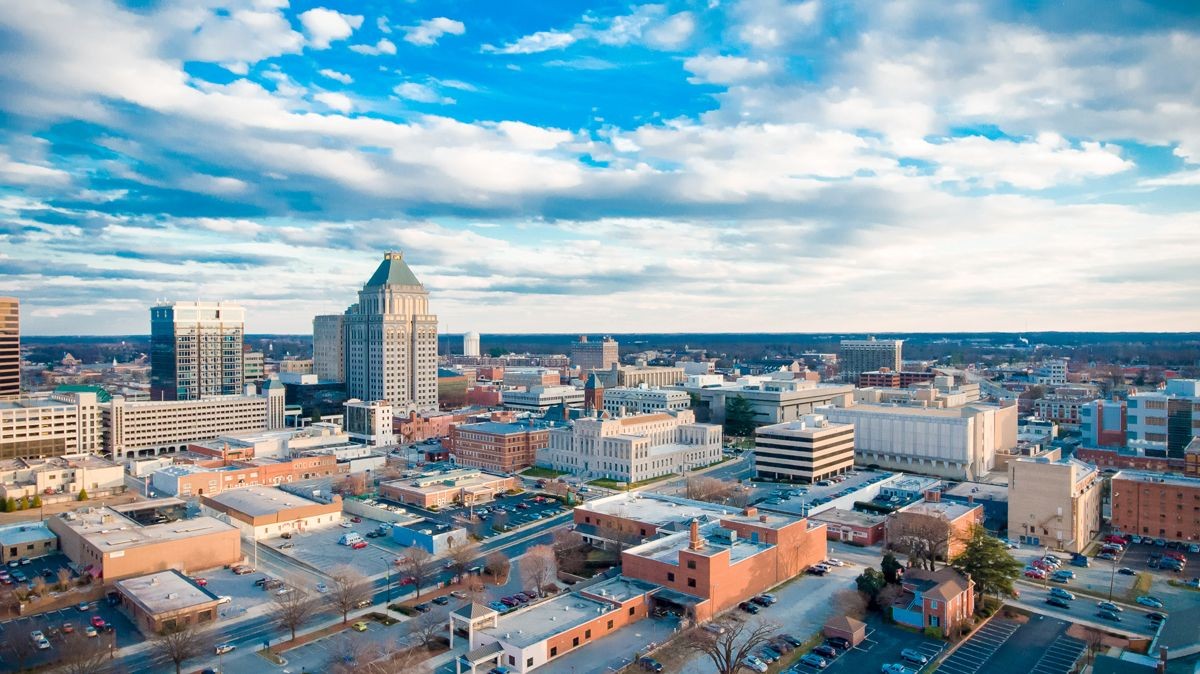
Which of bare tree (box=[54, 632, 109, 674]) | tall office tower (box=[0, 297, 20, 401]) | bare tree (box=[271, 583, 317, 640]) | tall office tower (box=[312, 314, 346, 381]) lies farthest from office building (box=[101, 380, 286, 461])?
bare tree (box=[54, 632, 109, 674])

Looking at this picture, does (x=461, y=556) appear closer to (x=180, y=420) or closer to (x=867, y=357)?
(x=180, y=420)

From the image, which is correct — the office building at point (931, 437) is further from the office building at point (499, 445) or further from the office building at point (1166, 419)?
the office building at point (499, 445)

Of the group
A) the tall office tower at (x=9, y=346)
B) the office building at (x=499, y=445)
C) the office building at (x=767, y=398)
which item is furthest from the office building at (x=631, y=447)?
the tall office tower at (x=9, y=346)

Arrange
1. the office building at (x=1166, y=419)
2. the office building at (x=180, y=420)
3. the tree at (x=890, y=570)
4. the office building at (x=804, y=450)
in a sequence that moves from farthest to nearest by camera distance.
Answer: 1. the office building at (x=180, y=420)
2. the office building at (x=804, y=450)
3. the office building at (x=1166, y=419)
4. the tree at (x=890, y=570)

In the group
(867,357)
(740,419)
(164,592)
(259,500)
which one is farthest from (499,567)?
(867,357)

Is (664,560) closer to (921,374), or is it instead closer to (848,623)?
(848,623)

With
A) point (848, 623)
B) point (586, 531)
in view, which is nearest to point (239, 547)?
point (586, 531)

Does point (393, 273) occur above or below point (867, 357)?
above

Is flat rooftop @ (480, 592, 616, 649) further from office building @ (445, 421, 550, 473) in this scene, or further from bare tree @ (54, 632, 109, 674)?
office building @ (445, 421, 550, 473)
